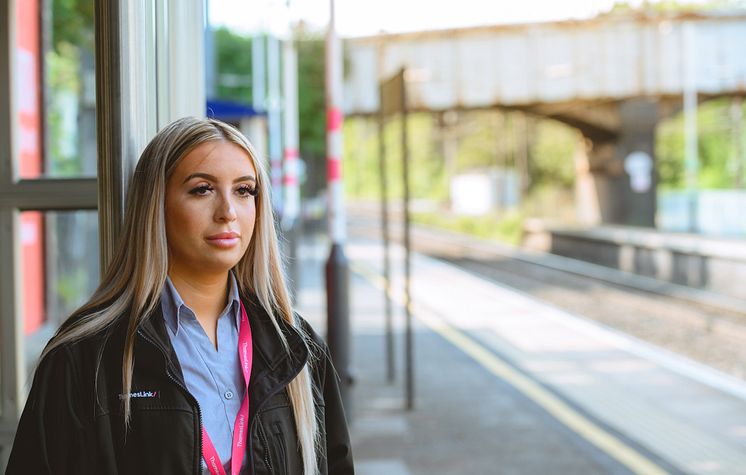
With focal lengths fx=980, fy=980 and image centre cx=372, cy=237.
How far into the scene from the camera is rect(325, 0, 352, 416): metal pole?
720 centimetres

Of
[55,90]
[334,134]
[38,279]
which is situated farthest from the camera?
[55,90]

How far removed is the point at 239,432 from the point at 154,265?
33 centimetres

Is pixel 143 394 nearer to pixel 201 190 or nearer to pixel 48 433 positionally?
pixel 48 433

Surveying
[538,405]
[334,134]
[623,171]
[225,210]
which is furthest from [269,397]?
[623,171]

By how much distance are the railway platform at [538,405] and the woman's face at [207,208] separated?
423cm

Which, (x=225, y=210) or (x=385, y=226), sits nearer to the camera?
(x=225, y=210)

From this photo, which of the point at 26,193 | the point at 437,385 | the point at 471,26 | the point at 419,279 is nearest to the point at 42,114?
the point at 437,385

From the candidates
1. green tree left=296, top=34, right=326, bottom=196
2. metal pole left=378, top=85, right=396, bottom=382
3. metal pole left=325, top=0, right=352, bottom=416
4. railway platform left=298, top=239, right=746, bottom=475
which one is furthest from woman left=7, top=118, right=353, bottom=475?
green tree left=296, top=34, right=326, bottom=196

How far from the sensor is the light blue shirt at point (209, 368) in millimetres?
1705

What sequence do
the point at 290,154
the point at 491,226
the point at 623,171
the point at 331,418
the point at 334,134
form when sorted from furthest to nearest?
the point at 491,226 → the point at 623,171 → the point at 290,154 → the point at 334,134 → the point at 331,418

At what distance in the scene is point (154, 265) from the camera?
68.1 inches

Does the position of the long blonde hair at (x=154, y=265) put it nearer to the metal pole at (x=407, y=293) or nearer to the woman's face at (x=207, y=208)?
the woman's face at (x=207, y=208)

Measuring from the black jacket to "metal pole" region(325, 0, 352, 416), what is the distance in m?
5.19

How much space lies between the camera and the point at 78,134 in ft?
46.4
